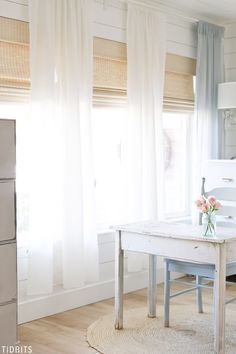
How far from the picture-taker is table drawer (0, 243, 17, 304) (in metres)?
2.88

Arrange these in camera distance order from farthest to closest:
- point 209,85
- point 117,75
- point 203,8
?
point 209,85 → point 203,8 → point 117,75

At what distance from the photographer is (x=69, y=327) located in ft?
13.0

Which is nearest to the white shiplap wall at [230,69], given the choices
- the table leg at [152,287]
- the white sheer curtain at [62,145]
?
the white sheer curtain at [62,145]

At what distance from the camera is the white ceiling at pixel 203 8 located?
5070 mm

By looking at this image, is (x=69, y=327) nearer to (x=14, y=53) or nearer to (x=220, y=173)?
(x=14, y=53)

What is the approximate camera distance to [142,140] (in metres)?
4.90

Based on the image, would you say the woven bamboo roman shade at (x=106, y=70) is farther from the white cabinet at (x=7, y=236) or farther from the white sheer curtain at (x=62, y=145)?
the white cabinet at (x=7, y=236)

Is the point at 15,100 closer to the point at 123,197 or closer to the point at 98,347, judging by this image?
the point at 123,197

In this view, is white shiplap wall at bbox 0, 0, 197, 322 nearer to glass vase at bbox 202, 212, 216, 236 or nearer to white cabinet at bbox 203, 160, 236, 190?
white cabinet at bbox 203, 160, 236, 190

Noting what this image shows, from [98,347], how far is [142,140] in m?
1.97

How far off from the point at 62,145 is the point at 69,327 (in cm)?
133

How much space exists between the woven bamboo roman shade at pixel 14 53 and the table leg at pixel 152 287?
5.14ft

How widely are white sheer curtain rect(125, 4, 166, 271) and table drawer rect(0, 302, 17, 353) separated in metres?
2.06

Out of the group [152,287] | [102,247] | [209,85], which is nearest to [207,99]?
[209,85]
